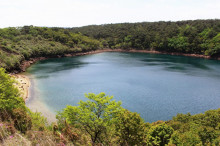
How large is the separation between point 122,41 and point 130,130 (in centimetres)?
11453

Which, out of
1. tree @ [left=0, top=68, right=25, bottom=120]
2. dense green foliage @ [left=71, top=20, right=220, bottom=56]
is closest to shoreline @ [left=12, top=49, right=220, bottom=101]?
dense green foliage @ [left=71, top=20, right=220, bottom=56]

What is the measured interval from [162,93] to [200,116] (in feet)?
60.3

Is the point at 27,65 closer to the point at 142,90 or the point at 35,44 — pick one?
the point at 35,44

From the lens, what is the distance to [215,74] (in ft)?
190

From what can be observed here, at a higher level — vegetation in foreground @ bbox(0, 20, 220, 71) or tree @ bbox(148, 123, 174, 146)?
vegetation in foreground @ bbox(0, 20, 220, 71)

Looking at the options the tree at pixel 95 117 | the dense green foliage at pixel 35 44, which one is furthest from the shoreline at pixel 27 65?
the tree at pixel 95 117

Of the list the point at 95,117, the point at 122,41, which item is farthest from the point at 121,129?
the point at 122,41

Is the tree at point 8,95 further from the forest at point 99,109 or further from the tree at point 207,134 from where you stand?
the tree at point 207,134

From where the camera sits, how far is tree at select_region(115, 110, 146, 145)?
15.3m

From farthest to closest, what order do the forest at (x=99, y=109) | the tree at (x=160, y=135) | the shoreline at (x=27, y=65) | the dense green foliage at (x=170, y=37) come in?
the dense green foliage at (x=170, y=37) < the shoreline at (x=27, y=65) < the tree at (x=160, y=135) < the forest at (x=99, y=109)

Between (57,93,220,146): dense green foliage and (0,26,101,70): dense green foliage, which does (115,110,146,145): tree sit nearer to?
(57,93,220,146): dense green foliage

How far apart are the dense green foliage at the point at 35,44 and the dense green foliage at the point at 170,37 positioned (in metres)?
20.6

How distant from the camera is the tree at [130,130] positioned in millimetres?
15258

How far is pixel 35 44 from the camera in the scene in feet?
276
